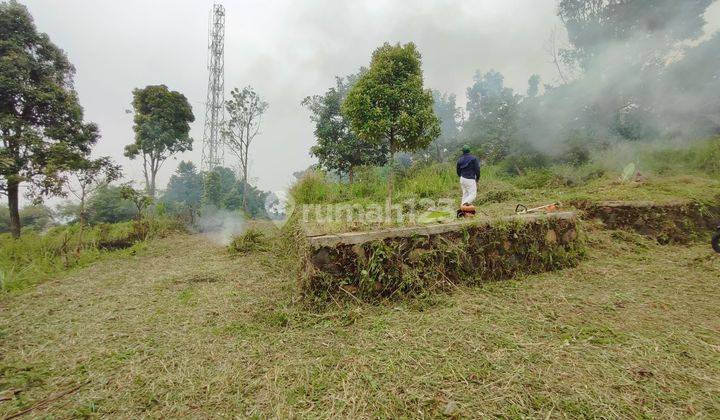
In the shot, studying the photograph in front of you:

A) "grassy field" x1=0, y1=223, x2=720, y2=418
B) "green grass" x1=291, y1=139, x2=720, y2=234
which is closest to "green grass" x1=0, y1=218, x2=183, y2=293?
"grassy field" x1=0, y1=223, x2=720, y2=418

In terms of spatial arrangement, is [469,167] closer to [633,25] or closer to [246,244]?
[246,244]

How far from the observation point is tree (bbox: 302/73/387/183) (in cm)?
1060

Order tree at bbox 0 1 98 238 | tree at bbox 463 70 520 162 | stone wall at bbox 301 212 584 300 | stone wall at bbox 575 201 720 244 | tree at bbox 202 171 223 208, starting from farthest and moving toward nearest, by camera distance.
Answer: tree at bbox 202 171 223 208, tree at bbox 463 70 520 162, tree at bbox 0 1 98 238, stone wall at bbox 575 201 720 244, stone wall at bbox 301 212 584 300

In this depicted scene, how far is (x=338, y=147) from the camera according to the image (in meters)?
10.5

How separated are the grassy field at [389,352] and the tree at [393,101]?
366cm

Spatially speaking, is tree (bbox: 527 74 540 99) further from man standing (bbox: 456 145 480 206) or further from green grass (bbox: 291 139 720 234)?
man standing (bbox: 456 145 480 206)

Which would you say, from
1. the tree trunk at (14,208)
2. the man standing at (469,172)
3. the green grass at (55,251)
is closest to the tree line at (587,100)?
the man standing at (469,172)

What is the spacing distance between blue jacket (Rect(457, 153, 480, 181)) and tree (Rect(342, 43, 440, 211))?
1.35 m

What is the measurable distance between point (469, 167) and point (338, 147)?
22.1 feet

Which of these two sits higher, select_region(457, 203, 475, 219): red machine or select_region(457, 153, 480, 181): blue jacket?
select_region(457, 153, 480, 181): blue jacket

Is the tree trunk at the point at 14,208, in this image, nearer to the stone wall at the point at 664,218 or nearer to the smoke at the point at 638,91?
the stone wall at the point at 664,218

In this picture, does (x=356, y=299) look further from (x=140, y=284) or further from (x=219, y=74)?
(x=219, y=74)

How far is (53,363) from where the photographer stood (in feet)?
5.30

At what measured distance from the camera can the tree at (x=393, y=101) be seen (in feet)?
18.0
